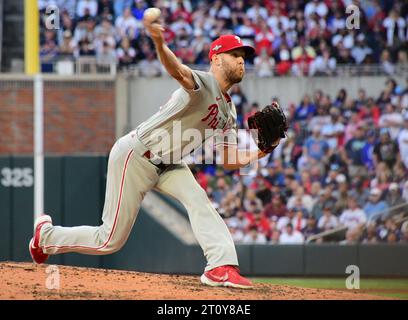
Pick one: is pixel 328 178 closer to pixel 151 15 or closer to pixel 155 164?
pixel 155 164

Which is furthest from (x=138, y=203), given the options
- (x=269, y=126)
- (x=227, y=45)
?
(x=227, y=45)

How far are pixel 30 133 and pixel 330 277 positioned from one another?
17.7 feet

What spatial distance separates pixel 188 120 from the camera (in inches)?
246

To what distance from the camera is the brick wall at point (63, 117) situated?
14922 millimetres

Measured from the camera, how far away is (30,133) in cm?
1496

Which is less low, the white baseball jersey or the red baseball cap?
the red baseball cap

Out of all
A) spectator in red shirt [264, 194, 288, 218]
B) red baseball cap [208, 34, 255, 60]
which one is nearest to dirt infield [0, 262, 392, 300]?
red baseball cap [208, 34, 255, 60]

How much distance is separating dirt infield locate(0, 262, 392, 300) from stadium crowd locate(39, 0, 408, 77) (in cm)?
859

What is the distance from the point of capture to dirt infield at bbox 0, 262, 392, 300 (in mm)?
5992

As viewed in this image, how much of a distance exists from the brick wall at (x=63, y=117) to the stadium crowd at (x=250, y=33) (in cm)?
52

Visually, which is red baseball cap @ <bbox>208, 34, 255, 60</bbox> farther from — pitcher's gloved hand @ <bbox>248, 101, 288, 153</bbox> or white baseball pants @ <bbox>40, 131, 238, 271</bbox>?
white baseball pants @ <bbox>40, 131, 238, 271</bbox>

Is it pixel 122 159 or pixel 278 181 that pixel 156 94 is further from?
pixel 122 159

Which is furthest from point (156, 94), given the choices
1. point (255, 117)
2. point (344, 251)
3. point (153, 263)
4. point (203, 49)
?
point (255, 117)

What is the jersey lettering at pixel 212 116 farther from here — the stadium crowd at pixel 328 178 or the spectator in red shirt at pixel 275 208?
the spectator in red shirt at pixel 275 208
